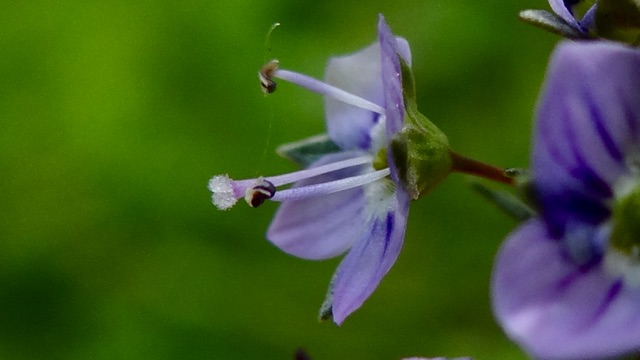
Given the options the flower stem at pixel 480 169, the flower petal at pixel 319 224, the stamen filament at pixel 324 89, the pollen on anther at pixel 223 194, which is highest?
the stamen filament at pixel 324 89

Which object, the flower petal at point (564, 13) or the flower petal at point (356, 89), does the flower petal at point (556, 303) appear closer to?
the flower petal at point (564, 13)

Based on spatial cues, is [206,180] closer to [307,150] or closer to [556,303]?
[307,150]

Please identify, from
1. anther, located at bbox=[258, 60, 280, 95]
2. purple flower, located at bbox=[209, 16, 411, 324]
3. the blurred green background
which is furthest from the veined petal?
the blurred green background

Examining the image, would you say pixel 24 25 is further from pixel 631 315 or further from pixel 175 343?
pixel 631 315

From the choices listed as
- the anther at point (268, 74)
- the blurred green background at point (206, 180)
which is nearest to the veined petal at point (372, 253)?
the anther at point (268, 74)

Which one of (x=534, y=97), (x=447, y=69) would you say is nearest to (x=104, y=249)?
(x=447, y=69)

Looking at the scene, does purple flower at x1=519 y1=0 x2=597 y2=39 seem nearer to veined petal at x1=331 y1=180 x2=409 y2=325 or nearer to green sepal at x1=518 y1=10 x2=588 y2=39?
green sepal at x1=518 y1=10 x2=588 y2=39
